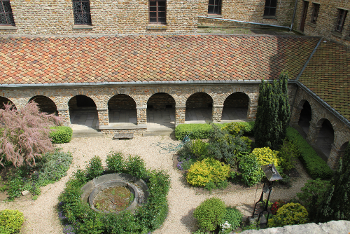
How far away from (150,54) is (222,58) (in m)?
4.16

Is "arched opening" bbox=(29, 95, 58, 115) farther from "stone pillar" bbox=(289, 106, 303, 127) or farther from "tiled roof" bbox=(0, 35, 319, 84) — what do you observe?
"stone pillar" bbox=(289, 106, 303, 127)

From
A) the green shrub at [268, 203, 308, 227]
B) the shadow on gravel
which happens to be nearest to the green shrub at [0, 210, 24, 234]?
the shadow on gravel

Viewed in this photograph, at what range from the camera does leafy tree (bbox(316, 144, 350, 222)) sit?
8891 millimetres

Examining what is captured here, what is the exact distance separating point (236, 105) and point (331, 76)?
6230 millimetres

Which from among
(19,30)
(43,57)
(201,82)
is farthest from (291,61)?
(19,30)

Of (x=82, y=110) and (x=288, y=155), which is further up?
(x=288, y=155)

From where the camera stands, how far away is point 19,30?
A: 18.2 meters

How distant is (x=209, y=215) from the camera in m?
10.8

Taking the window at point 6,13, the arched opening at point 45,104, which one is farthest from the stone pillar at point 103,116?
the window at point 6,13

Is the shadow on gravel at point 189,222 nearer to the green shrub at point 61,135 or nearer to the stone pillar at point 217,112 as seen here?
the stone pillar at point 217,112

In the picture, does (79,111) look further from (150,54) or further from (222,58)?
(222,58)

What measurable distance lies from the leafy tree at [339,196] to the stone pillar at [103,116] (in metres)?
11.4

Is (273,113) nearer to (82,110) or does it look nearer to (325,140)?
(325,140)

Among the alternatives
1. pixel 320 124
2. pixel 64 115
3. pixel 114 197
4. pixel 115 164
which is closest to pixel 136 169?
pixel 115 164
